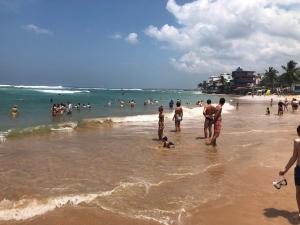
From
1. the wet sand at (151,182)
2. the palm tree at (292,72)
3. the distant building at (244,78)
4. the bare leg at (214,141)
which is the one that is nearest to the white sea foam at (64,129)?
the wet sand at (151,182)

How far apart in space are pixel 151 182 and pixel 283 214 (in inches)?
119

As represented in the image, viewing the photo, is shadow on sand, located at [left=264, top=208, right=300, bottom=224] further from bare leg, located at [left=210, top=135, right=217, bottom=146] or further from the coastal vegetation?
the coastal vegetation

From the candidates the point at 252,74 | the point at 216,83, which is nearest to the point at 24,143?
the point at 252,74

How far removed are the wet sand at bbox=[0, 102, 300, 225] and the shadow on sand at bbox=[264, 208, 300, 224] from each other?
0.01 m

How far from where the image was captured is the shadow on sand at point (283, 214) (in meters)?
5.86

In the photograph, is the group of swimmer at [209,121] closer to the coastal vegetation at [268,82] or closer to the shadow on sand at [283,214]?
the shadow on sand at [283,214]

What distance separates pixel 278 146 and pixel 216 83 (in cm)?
14429

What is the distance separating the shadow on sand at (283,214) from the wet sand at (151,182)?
0.01 metres

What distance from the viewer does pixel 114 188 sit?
7.72 meters

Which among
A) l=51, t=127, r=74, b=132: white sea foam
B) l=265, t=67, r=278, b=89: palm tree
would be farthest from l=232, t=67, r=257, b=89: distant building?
l=51, t=127, r=74, b=132: white sea foam

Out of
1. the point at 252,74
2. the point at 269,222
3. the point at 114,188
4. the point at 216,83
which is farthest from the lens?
the point at 216,83

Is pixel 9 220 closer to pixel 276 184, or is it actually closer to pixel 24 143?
pixel 276 184

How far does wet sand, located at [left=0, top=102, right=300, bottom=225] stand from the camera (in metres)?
6.13

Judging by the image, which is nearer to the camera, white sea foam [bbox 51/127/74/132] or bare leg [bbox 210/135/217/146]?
bare leg [bbox 210/135/217/146]
